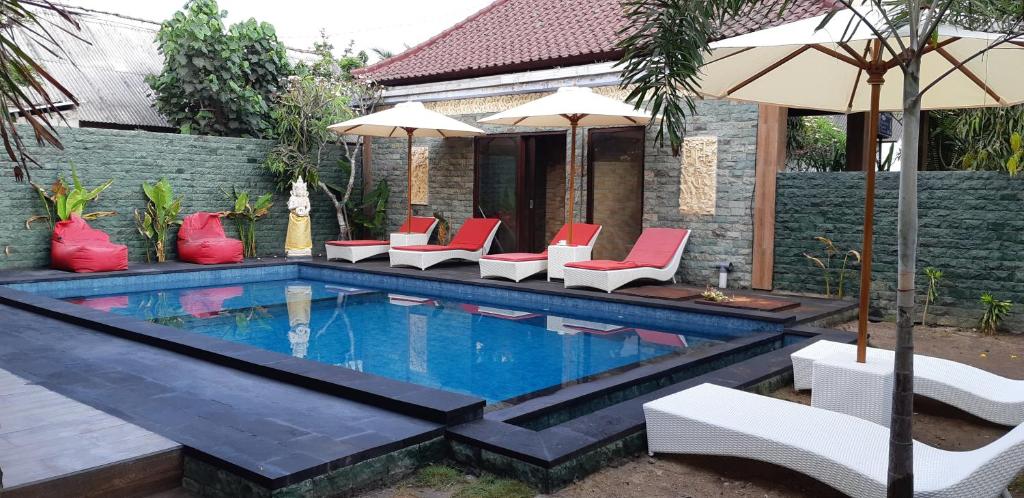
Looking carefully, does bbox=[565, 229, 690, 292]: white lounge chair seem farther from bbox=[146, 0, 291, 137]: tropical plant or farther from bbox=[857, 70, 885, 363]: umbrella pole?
bbox=[146, 0, 291, 137]: tropical plant

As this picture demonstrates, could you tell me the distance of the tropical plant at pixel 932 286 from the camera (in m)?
8.77

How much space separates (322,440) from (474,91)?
10.6 metres

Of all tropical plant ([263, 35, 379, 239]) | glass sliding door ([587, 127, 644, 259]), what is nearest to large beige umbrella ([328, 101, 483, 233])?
tropical plant ([263, 35, 379, 239])

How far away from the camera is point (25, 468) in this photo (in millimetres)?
3467

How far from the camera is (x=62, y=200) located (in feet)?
38.4

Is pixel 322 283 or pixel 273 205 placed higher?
pixel 273 205

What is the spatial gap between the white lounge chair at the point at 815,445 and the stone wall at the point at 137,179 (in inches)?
419

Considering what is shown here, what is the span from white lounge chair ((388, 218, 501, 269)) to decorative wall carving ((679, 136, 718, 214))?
349cm

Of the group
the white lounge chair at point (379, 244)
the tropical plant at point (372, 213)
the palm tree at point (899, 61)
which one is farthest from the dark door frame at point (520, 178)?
the palm tree at point (899, 61)

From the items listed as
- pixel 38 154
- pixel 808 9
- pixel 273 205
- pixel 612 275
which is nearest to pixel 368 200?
pixel 273 205

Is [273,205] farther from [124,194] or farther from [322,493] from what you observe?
[322,493]

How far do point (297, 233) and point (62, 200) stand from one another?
3.87 meters

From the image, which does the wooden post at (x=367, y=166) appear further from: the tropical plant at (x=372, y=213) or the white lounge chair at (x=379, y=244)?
the white lounge chair at (x=379, y=244)

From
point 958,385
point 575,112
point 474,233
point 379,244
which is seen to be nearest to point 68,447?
point 958,385
